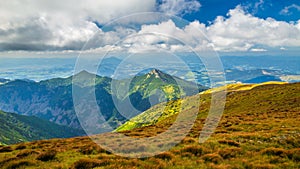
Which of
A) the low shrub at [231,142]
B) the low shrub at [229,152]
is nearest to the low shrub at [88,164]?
the low shrub at [229,152]

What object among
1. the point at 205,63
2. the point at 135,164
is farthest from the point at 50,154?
the point at 205,63

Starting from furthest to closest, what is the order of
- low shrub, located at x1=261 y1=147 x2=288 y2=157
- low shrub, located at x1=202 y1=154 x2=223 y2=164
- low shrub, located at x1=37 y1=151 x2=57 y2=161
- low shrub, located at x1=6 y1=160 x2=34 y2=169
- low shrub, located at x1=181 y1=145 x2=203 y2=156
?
low shrub, located at x1=37 y1=151 x2=57 y2=161 → low shrub, located at x1=181 y1=145 x2=203 y2=156 → low shrub, located at x1=6 y1=160 x2=34 y2=169 → low shrub, located at x1=261 y1=147 x2=288 y2=157 → low shrub, located at x1=202 y1=154 x2=223 y2=164

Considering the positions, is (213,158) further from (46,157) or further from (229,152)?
(46,157)

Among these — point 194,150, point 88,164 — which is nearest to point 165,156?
point 194,150

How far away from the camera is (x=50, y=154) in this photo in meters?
19.7

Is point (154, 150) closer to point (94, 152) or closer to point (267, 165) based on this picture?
point (94, 152)

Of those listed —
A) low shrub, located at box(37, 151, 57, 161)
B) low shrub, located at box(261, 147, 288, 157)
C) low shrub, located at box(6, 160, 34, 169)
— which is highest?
low shrub, located at box(261, 147, 288, 157)

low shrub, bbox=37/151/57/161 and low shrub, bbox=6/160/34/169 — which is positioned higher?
low shrub, bbox=6/160/34/169

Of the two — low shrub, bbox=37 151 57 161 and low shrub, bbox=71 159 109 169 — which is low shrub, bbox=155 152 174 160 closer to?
low shrub, bbox=71 159 109 169

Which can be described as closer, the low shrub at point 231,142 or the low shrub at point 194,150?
the low shrub at point 194,150

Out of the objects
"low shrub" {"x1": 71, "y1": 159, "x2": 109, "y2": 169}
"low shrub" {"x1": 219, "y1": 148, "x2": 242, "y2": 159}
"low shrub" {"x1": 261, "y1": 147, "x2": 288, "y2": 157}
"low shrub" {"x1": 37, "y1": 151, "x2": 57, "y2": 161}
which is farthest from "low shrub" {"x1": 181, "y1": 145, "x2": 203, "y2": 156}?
"low shrub" {"x1": 37, "y1": 151, "x2": 57, "y2": 161}

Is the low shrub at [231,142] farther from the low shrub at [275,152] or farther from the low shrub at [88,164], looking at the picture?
the low shrub at [88,164]

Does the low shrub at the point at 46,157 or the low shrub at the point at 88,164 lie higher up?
the low shrub at the point at 88,164

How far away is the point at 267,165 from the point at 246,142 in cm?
796
